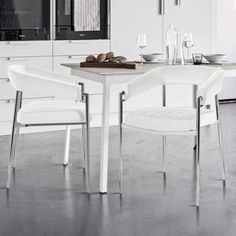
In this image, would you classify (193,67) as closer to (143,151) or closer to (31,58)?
(143,151)

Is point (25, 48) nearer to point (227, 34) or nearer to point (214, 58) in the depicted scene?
point (214, 58)

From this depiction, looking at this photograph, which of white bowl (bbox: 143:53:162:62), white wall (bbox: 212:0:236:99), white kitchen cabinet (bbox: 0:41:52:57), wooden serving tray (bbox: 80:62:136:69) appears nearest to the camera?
wooden serving tray (bbox: 80:62:136:69)

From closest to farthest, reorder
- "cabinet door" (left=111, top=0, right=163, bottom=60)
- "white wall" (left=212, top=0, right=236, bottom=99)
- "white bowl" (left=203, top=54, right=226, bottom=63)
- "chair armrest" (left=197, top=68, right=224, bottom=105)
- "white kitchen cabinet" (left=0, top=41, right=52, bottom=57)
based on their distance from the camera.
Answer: "chair armrest" (left=197, top=68, right=224, bottom=105) < "white bowl" (left=203, top=54, right=226, bottom=63) < "white kitchen cabinet" (left=0, top=41, right=52, bottom=57) < "cabinet door" (left=111, top=0, right=163, bottom=60) < "white wall" (left=212, top=0, right=236, bottom=99)

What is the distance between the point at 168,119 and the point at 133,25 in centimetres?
288

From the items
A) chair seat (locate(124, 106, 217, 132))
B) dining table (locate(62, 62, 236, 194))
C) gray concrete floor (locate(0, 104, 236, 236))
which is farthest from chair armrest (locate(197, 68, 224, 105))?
gray concrete floor (locate(0, 104, 236, 236))

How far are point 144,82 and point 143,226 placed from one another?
1.03 metres

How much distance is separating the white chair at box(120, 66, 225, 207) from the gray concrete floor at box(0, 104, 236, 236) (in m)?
0.19

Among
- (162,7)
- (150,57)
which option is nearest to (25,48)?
(162,7)

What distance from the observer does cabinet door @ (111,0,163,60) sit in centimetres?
625

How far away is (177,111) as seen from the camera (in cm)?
393

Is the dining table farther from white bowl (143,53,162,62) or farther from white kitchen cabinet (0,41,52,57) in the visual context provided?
white kitchen cabinet (0,41,52,57)

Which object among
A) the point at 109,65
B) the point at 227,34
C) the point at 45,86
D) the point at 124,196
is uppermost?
the point at 227,34

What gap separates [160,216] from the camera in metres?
3.40

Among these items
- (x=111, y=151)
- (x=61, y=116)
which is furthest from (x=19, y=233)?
(x=111, y=151)
